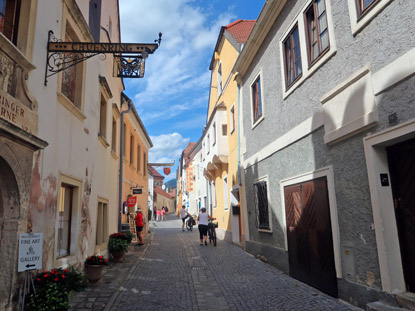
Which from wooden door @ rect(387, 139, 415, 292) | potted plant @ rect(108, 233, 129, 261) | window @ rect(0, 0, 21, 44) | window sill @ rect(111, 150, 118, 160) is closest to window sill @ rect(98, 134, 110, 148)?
window sill @ rect(111, 150, 118, 160)

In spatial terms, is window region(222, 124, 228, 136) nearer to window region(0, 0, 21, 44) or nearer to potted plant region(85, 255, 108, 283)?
potted plant region(85, 255, 108, 283)

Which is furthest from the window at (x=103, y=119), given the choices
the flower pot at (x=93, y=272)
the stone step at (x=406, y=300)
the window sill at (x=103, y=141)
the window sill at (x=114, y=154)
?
the stone step at (x=406, y=300)

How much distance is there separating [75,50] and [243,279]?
573 cm

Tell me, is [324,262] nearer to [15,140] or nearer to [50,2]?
[15,140]

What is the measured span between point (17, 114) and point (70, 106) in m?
2.23

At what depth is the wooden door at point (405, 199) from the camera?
449 cm

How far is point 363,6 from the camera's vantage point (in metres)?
5.19

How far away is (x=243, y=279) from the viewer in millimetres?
7691

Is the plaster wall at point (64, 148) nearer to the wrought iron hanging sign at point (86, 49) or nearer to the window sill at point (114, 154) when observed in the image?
the wrought iron hanging sign at point (86, 49)

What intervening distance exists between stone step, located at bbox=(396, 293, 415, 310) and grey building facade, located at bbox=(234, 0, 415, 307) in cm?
12

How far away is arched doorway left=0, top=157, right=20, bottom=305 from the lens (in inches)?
176

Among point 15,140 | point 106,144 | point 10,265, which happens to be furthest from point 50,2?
point 106,144

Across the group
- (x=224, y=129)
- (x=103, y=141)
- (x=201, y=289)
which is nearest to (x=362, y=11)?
(x=201, y=289)

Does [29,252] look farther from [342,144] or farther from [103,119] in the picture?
[103,119]
